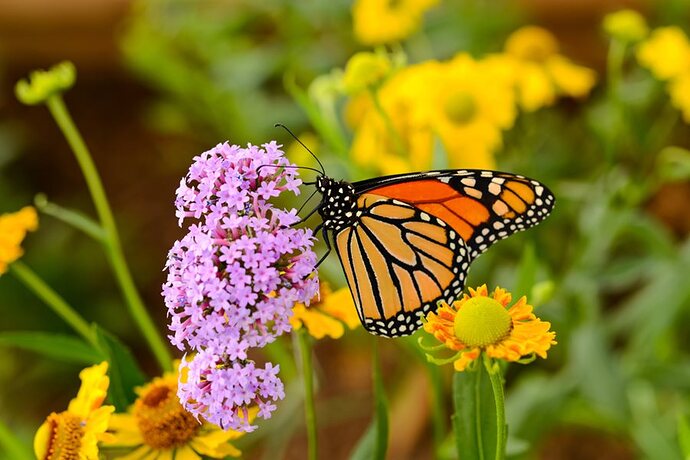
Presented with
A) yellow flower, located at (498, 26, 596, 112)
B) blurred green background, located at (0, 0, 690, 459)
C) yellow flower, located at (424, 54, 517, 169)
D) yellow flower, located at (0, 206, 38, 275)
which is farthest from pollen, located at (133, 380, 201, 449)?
yellow flower, located at (498, 26, 596, 112)

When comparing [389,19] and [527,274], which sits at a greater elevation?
[389,19]

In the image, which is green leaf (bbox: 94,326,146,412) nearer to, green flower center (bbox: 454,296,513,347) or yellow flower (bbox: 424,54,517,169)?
green flower center (bbox: 454,296,513,347)

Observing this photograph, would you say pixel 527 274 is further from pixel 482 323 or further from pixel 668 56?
pixel 668 56

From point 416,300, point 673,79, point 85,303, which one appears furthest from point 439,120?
point 85,303

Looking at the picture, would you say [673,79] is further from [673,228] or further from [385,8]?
[673,228]

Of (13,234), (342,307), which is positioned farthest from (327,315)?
(13,234)
